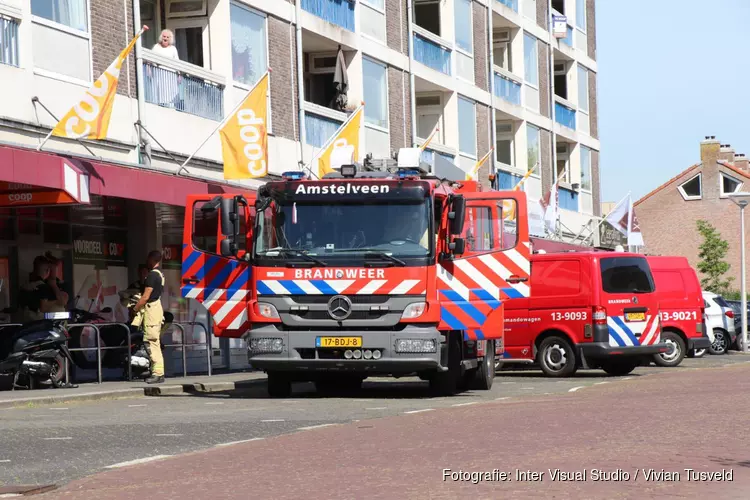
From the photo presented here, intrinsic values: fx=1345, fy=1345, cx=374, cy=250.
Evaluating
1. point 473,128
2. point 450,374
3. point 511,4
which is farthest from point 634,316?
point 511,4

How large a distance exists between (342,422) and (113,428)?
2.15 meters

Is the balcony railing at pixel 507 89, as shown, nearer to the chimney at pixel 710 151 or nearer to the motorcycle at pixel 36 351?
the motorcycle at pixel 36 351

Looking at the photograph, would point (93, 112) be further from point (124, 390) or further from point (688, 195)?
point (688, 195)

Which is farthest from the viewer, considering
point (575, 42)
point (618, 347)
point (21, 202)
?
point (575, 42)

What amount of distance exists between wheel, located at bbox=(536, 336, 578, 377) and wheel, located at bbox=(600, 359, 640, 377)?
0.90 metres

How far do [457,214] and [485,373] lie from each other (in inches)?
122

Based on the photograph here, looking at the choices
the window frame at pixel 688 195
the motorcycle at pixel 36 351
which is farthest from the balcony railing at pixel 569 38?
the motorcycle at pixel 36 351

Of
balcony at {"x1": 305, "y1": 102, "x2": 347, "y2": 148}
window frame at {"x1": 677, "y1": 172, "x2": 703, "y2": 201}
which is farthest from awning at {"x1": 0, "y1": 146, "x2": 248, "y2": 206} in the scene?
window frame at {"x1": 677, "y1": 172, "x2": 703, "y2": 201}

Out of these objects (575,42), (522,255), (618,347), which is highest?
(575,42)

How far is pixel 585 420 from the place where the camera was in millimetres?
12523

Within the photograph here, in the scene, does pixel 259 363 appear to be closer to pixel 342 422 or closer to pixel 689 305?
pixel 342 422

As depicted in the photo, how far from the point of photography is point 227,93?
26328 mm

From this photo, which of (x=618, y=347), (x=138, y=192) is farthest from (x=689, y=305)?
(x=138, y=192)

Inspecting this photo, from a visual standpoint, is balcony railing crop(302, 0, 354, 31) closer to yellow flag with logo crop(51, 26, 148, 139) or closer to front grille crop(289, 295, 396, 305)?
yellow flag with logo crop(51, 26, 148, 139)
